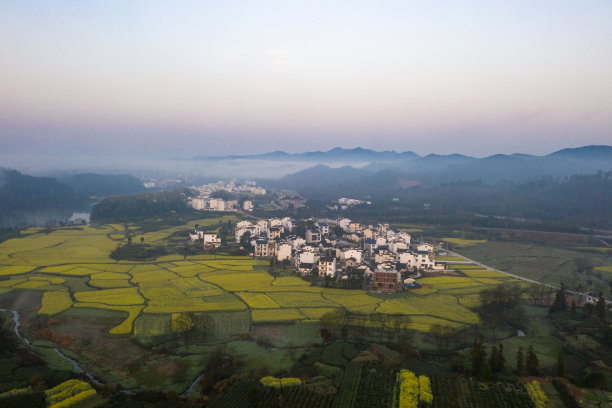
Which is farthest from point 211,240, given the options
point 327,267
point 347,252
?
point 327,267

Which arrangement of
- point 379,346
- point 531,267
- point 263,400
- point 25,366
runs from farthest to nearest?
1. point 531,267
2. point 379,346
3. point 25,366
4. point 263,400

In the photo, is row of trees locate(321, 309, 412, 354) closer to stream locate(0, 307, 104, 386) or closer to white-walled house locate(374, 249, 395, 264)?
stream locate(0, 307, 104, 386)

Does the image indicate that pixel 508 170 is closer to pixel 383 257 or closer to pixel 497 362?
pixel 383 257

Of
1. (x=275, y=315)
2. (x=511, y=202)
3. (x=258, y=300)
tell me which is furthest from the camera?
(x=511, y=202)

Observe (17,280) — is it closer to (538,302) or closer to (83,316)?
(83,316)

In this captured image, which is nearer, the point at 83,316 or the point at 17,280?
the point at 83,316

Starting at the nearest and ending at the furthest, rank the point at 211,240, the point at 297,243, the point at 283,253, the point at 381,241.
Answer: the point at 283,253
the point at 297,243
the point at 381,241
the point at 211,240

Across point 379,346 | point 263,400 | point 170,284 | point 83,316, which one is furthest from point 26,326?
point 379,346

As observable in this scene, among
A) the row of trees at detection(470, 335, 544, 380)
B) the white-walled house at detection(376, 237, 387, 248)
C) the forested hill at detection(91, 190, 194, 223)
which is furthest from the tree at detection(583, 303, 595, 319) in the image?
the forested hill at detection(91, 190, 194, 223)
